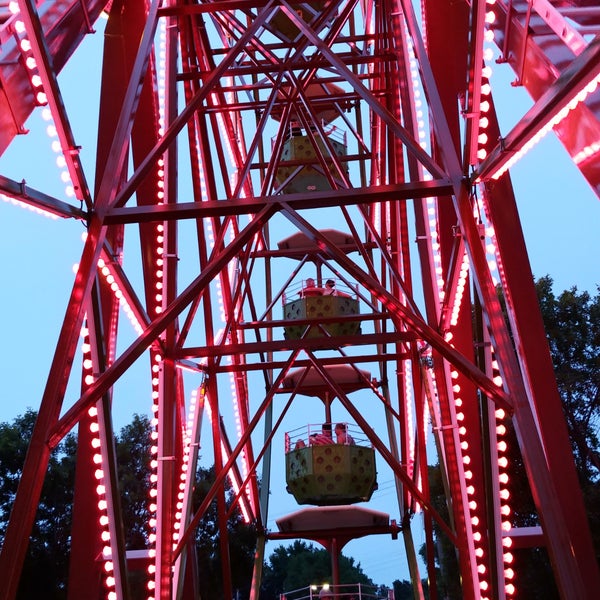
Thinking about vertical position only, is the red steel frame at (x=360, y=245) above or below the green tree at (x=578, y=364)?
below

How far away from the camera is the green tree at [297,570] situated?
39875mm

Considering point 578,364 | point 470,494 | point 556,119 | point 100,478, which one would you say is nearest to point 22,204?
point 100,478

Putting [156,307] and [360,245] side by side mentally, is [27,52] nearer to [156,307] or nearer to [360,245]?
[156,307]

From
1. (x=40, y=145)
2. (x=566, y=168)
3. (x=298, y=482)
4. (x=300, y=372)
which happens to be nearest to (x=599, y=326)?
(x=300, y=372)

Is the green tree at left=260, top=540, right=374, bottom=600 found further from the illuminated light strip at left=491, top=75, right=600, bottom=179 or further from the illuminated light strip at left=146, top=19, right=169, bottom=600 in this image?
the illuminated light strip at left=491, top=75, right=600, bottom=179

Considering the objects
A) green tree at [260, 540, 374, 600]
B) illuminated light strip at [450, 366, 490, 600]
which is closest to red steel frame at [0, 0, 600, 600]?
illuminated light strip at [450, 366, 490, 600]

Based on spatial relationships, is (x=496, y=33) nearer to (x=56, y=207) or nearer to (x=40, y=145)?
(x=56, y=207)

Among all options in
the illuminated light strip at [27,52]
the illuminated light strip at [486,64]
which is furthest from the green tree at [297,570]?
the illuminated light strip at [27,52]

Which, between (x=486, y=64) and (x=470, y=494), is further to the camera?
(x=470, y=494)

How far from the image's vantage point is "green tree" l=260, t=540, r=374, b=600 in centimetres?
3988

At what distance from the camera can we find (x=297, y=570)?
134 ft

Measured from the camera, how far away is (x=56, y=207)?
6734mm

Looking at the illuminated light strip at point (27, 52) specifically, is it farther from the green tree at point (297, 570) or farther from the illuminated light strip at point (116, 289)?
the green tree at point (297, 570)

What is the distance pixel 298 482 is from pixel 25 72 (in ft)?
33.0
